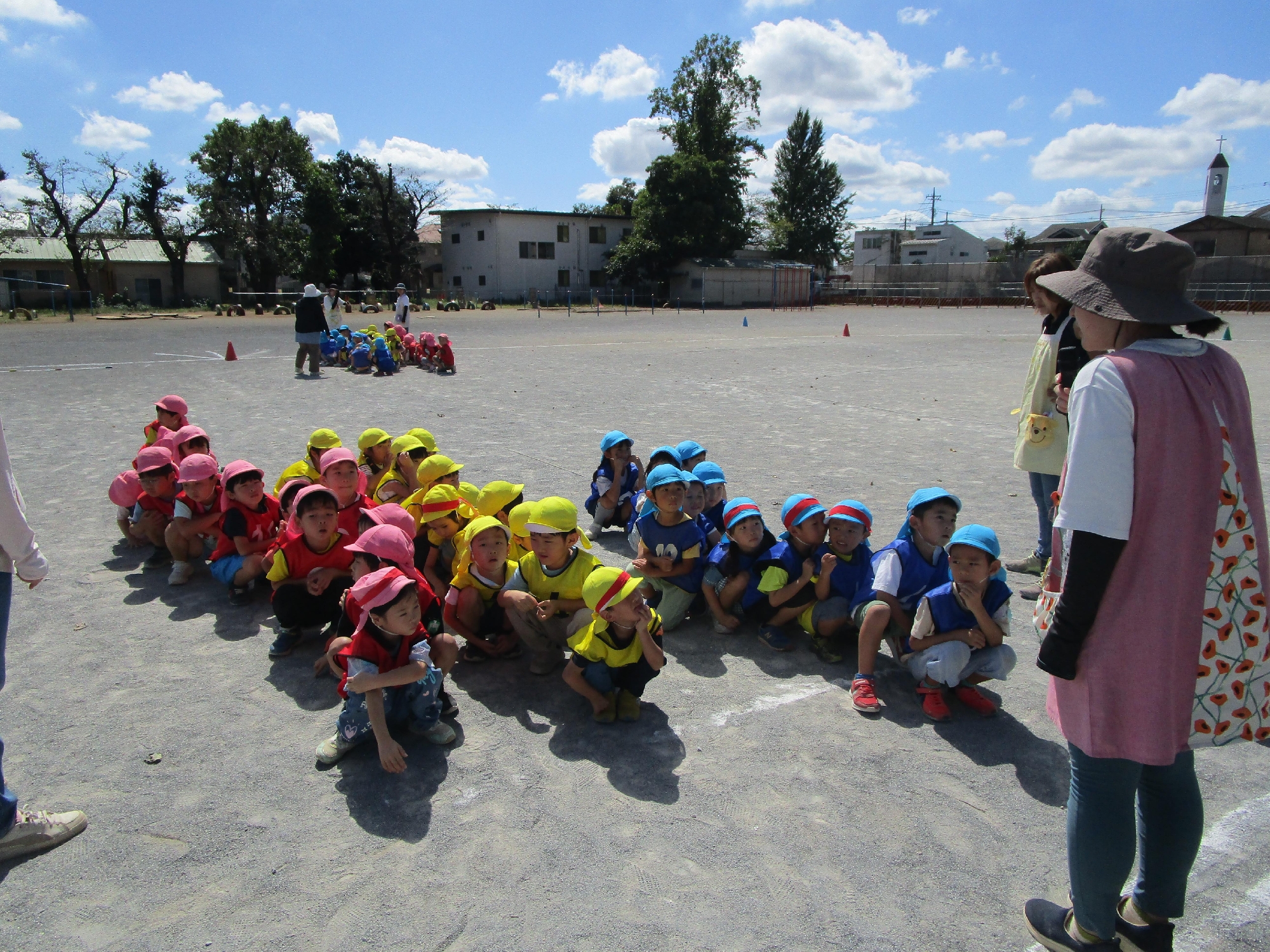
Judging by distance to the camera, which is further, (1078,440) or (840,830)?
(840,830)

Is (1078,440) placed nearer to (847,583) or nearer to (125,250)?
(847,583)

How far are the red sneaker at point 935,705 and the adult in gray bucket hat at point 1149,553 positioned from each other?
139 centimetres

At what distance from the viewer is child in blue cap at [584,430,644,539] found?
19.9ft

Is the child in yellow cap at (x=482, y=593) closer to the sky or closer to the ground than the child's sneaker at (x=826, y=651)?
closer to the sky

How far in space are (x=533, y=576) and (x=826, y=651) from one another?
5.16 feet

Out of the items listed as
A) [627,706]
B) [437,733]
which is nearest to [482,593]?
[437,733]

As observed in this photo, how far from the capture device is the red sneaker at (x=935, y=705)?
355 centimetres

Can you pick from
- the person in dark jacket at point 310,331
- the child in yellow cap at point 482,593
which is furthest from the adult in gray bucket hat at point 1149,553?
the person in dark jacket at point 310,331

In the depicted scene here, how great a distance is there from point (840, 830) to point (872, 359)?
17.1 m

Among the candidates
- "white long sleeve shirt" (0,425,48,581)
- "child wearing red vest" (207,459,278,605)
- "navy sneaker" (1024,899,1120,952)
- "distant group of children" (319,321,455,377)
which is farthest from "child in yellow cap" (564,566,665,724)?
"distant group of children" (319,321,455,377)

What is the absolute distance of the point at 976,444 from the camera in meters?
9.12

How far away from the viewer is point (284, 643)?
4227 millimetres

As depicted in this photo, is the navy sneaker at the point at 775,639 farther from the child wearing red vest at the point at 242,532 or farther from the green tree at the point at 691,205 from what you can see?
the green tree at the point at 691,205

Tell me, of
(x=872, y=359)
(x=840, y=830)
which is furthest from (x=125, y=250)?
(x=840, y=830)
